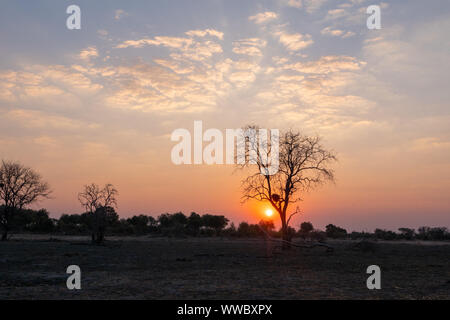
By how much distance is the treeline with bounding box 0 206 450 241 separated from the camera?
69.2m

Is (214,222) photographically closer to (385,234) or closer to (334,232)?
(334,232)

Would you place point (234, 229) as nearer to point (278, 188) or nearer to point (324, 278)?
point (278, 188)

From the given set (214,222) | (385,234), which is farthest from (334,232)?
(214,222)

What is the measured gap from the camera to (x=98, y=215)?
43875mm

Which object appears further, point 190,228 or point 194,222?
point 194,222

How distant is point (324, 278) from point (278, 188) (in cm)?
2025

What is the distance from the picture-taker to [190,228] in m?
78.2

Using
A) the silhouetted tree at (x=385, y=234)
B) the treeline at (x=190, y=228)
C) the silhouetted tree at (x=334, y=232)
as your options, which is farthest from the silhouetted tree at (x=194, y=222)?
the silhouetted tree at (x=385, y=234)

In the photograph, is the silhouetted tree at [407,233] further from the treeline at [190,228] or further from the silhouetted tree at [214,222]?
the silhouetted tree at [214,222]

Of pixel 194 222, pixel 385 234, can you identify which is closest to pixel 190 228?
pixel 194 222

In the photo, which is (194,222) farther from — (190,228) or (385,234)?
(385,234)

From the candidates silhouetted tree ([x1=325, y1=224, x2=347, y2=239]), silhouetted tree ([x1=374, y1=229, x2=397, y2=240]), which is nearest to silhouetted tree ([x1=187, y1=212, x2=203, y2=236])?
silhouetted tree ([x1=325, y1=224, x2=347, y2=239])

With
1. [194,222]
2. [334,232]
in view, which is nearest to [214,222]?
[194,222]

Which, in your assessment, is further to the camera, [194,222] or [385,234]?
[194,222]
